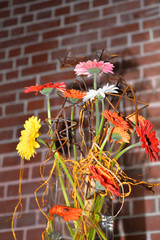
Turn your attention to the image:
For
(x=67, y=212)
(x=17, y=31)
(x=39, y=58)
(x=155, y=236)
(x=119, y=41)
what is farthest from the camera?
(x=17, y=31)

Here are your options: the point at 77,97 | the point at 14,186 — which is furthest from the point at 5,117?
the point at 77,97

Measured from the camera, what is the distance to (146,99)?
1687 millimetres

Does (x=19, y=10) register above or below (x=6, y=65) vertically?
above

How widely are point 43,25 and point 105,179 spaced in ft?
3.78

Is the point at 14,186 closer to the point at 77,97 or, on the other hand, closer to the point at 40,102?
the point at 40,102

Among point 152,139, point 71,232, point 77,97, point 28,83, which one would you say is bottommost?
point 71,232

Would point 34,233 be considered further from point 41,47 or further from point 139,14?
point 139,14

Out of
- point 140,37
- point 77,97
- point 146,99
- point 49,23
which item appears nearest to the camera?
point 77,97

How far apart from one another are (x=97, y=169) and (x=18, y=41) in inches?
44.2

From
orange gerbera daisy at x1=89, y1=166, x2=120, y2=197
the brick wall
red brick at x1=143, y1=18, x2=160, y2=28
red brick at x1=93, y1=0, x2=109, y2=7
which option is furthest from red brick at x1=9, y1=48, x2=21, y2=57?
orange gerbera daisy at x1=89, y1=166, x2=120, y2=197

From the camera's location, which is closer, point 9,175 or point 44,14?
point 9,175

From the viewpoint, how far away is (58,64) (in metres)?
1.90

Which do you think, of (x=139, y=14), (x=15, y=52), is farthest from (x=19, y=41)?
(x=139, y=14)

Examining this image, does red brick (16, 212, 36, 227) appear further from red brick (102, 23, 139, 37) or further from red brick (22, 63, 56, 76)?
red brick (102, 23, 139, 37)
